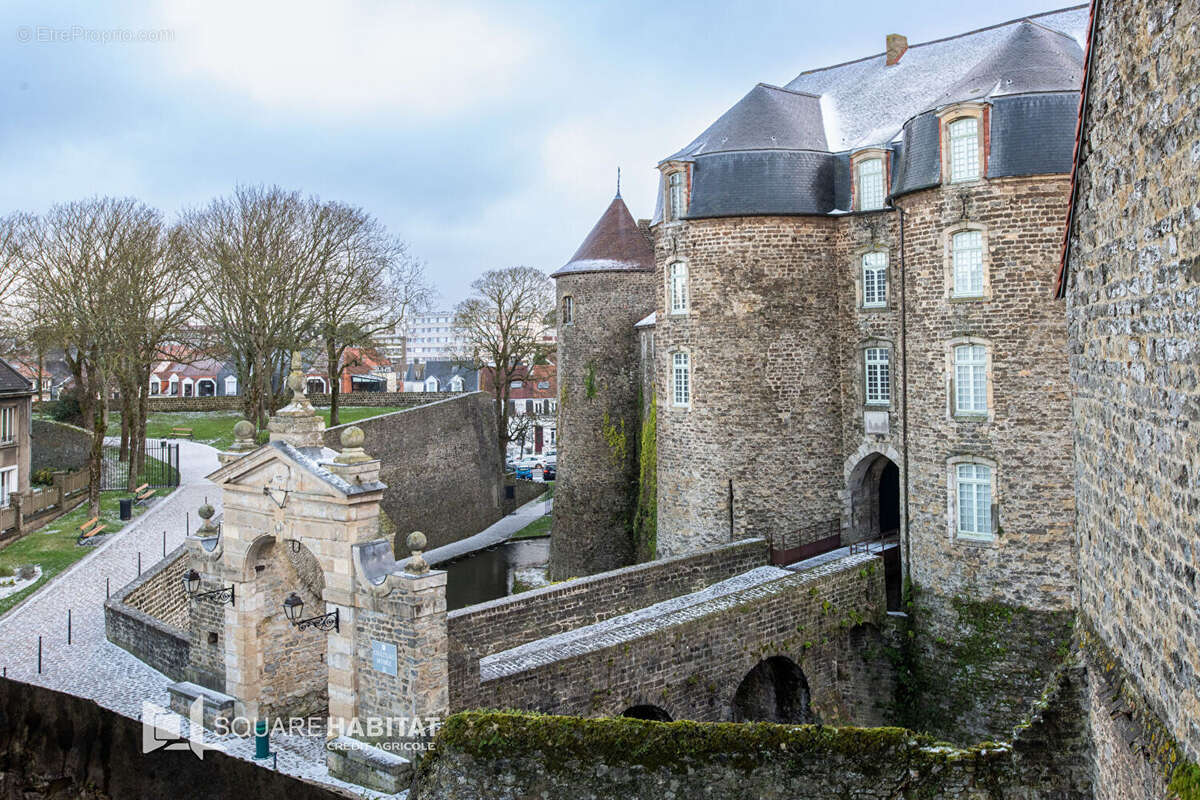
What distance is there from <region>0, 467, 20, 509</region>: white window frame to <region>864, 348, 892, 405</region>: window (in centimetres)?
2170

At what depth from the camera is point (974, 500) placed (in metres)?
15.7

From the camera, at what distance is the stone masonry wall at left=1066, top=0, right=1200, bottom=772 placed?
522cm

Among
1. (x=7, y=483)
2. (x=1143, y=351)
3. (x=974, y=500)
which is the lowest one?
(x=7, y=483)

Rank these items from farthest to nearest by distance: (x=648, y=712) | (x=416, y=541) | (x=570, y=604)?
(x=570, y=604) < (x=648, y=712) < (x=416, y=541)

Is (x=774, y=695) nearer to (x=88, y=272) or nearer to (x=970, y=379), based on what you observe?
(x=970, y=379)

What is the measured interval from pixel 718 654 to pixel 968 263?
7390mm

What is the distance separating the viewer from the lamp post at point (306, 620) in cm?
1080

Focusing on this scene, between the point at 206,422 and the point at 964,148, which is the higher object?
the point at 964,148

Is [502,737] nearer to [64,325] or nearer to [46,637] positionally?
[46,637]

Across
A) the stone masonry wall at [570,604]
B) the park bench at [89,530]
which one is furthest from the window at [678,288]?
the park bench at [89,530]

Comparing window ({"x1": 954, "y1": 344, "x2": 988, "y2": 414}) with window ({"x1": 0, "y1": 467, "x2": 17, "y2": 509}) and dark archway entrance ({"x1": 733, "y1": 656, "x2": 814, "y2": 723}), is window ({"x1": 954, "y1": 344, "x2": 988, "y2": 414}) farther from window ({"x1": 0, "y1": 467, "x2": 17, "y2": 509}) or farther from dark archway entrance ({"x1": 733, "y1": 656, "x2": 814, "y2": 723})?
window ({"x1": 0, "y1": 467, "x2": 17, "y2": 509})

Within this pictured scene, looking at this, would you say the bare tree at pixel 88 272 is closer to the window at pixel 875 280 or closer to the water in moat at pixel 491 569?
the water in moat at pixel 491 569

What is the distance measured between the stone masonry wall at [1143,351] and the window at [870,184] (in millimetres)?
10481

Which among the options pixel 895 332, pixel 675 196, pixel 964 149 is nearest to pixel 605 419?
pixel 675 196
